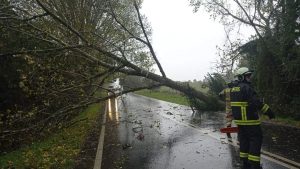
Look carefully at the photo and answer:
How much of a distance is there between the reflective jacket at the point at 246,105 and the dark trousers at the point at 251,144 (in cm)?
12

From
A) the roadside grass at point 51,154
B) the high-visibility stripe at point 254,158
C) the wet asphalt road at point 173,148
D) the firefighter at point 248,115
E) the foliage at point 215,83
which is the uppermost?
the foliage at point 215,83

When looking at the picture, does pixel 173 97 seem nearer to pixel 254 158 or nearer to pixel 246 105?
pixel 246 105

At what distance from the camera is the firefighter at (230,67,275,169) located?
236 inches

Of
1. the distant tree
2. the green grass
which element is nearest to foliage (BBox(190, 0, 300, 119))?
the distant tree

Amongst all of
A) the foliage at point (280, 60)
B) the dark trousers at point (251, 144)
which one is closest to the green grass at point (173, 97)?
the foliage at point (280, 60)

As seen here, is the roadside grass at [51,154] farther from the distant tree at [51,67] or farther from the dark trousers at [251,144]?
the dark trousers at [251,144]

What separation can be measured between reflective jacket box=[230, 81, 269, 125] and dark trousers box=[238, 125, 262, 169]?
4.9 inches

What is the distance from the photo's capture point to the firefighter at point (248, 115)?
236 inches

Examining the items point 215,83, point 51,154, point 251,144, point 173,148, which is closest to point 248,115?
point 251,144

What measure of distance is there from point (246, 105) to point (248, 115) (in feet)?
0.58

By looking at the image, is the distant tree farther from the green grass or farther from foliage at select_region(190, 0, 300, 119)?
the green grass

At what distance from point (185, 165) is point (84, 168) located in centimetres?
237

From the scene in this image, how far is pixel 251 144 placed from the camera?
6.07m

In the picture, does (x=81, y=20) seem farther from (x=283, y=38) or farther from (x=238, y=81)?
(x=238, y=81)
